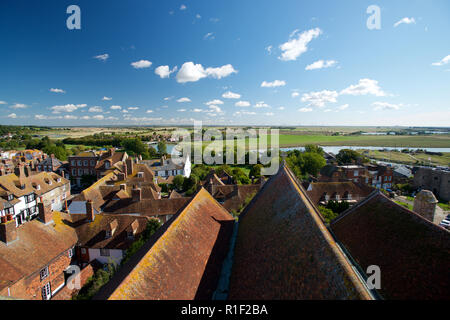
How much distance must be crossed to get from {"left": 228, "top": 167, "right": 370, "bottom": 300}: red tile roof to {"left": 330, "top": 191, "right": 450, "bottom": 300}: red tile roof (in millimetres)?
2820

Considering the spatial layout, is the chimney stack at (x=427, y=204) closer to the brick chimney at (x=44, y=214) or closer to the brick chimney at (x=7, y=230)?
the brick chimney at (x=7, y=230)

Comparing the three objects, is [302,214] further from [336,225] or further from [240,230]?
[240,230]

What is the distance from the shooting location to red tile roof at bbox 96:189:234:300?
21.1ft

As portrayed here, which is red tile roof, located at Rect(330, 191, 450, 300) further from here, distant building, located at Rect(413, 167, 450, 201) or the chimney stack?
distant building, located at Rect(413, 167, 450, 201)

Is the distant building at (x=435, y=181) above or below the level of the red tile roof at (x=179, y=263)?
below

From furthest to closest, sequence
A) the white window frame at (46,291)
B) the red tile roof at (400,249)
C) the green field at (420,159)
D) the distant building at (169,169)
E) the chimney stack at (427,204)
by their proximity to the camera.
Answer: the green field at (420,159)
the distant building at (169,169)
the white window frame at (46,291)
the chimney stack at (427,204)
the red tile roof at (400,249)

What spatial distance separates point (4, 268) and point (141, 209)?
43.3ft

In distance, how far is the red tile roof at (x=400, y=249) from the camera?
6.97m

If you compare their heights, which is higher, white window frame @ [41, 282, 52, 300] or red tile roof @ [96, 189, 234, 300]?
red tile roof @ [96, 189, 234, 300]

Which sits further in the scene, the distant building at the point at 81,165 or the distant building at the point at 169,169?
the distant building at the point at 81,165

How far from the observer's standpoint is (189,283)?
8.00m

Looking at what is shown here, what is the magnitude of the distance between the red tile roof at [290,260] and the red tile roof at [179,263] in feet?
4.16

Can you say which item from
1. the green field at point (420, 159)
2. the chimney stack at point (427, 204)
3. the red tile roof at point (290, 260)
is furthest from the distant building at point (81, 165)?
the green field at point (420, 159)

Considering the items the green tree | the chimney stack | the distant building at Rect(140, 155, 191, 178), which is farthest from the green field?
the chimney stack
